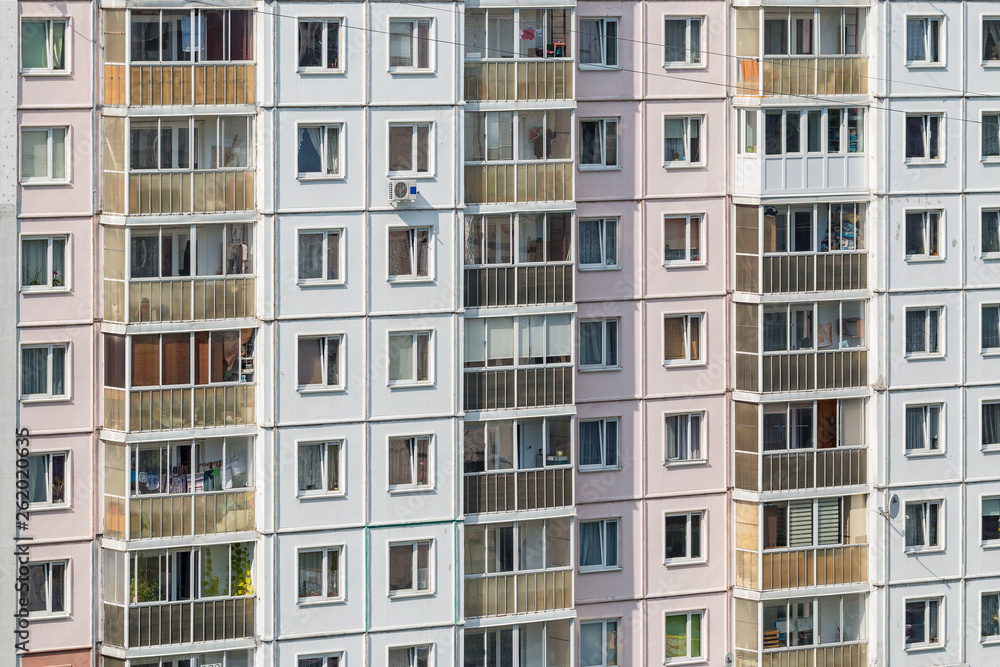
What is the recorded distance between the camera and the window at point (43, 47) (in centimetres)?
5431

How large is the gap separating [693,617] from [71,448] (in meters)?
17.6

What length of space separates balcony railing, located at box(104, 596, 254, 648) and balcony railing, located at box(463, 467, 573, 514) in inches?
252

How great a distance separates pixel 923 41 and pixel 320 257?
17640 mm

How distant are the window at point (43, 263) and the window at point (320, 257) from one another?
5.89 meters

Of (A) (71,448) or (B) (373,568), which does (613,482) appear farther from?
(A) (71,448)

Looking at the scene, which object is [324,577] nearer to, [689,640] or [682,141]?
[689,640]

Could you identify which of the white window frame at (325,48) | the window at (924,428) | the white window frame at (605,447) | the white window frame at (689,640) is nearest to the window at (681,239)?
the white window frame at (605,447)

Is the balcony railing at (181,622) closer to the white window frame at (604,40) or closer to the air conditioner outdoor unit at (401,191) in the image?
the air conditioner outdoor unit at (401,191)

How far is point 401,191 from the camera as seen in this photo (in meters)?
55.9

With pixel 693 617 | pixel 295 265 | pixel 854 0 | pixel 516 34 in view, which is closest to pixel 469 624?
pixel 693 617

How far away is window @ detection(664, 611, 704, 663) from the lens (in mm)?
60969

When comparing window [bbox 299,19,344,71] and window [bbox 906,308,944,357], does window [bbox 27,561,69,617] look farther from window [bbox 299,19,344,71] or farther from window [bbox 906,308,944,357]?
window [bbox 906,308,944,357]

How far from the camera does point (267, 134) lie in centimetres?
5522

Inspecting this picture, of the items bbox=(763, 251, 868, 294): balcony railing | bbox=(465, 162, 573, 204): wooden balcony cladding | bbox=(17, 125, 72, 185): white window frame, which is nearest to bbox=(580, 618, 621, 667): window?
bbox=(763, 251, 868, 294): balcony railing
